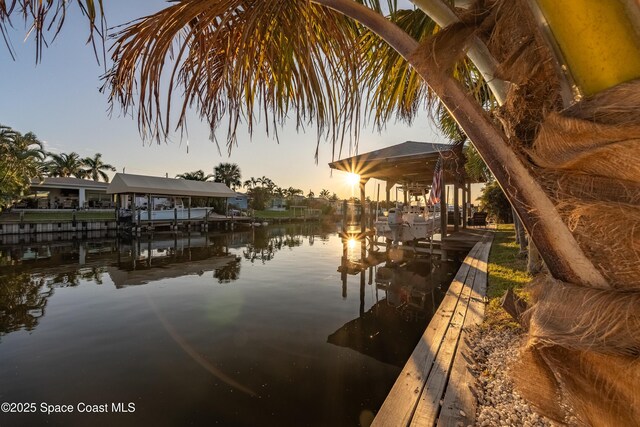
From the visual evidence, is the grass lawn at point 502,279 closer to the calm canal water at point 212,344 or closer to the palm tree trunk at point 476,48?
the calm canal water at point 212,344

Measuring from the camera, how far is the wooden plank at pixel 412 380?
2121 millimetres

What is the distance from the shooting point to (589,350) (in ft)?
2.10

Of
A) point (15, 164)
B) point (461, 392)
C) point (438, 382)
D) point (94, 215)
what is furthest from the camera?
point (94, 215)

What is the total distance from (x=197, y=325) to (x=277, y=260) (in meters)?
6.55

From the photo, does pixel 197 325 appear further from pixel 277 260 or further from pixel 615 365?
pixel 277 260

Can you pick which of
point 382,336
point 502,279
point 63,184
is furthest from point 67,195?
point 502,279

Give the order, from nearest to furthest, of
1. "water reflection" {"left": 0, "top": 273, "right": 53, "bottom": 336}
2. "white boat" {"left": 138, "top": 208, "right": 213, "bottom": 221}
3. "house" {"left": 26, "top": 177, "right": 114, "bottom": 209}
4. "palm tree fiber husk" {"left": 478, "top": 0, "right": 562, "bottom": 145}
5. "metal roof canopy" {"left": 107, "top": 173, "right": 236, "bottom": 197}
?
"palm tree fiber husk" {"left": 478, "top": 0, "right": 562, "bottom": 145} < "water reflection" {"left": 0, "top": 273, "right": 53, "bottom": 336} < "metal roof canopy" {"left": 107, "top": 173, "right": 236, "bottom": 197} < "white boat" {"left": 138, "top": 208, "right": 213, "bottom": 221} < "house" {"left": 26, "top": 177, "right": 114, "bottom": 209}

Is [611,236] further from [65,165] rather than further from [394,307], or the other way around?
[65,165]

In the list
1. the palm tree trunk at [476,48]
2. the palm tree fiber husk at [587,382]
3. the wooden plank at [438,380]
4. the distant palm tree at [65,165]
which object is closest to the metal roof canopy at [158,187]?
the wooden plank at [438,380]

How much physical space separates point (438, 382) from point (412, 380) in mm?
207

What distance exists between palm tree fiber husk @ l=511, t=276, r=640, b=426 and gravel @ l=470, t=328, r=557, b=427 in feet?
2.99

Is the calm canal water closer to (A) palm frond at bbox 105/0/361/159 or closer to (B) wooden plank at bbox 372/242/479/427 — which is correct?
(B) wooden plank at bbox 372/242/479/427

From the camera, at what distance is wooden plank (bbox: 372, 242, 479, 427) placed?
212 cm

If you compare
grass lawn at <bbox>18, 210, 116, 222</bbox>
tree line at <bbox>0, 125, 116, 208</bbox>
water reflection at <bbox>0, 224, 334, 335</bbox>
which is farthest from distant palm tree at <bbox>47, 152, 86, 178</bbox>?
water reflection at <bbox>0, 224, 334, 335</bbox>
